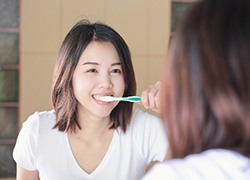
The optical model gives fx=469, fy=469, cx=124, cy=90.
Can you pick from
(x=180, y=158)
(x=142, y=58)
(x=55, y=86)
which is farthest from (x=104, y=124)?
(x=142, y=58)

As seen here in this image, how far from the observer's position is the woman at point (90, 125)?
1342 mm

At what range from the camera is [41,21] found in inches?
103

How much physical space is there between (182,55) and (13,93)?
213 centimetres

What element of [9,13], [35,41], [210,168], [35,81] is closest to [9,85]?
[35,81]

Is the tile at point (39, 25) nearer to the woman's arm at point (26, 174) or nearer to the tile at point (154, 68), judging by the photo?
the tile at point (154, 68)

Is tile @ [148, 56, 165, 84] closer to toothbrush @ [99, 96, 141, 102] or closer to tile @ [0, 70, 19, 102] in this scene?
tile @ [0, 70, 19, 102]

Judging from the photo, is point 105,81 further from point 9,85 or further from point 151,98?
point 9,85

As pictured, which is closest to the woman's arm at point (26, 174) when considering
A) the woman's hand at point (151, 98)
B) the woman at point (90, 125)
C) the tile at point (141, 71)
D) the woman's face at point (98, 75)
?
the woman at point (90, 125)

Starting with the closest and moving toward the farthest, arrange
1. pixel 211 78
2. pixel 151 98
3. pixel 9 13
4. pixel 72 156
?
1. pixel 211 78
2. pixel 151 98
3. pixel 72 156
4. pixel 9 13

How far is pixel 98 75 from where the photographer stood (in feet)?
4.40

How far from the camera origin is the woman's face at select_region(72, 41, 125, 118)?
1.34 metres

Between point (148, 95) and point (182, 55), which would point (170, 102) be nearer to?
point (182, 55)

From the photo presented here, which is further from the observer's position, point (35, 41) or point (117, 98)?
point (35, 41)

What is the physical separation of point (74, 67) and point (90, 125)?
7.4 inches
